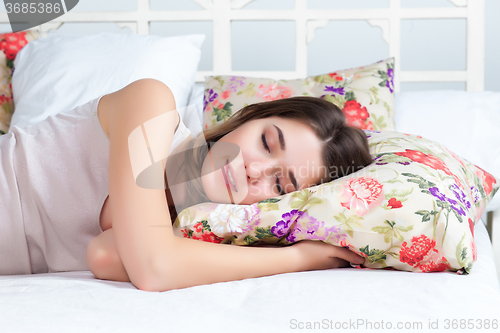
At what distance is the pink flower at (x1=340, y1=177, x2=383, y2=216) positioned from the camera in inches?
31.3

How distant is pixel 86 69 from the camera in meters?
1.50

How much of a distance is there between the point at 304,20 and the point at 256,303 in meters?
1.49

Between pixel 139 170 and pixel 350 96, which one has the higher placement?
pixel 350 96

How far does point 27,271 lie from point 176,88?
2.86ft

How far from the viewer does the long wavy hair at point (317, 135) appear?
98cm

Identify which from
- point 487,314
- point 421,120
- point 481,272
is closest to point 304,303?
point 487,314

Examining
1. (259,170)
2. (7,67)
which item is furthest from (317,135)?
(7,67)

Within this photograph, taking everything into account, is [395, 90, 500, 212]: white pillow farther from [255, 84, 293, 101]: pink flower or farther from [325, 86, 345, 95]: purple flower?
[255, 84, 293, 101]: pink flower

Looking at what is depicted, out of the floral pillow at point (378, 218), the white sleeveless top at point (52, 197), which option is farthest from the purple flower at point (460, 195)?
the white sleeveless top at point (52, 197)

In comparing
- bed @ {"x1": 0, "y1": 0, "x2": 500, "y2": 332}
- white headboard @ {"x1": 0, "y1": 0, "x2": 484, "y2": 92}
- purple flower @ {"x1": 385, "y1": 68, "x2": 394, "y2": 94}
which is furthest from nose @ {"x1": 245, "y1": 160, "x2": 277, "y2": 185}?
white headboard @ {"x1": 0, "y1": 0, "x2": 484, "y2": 92}

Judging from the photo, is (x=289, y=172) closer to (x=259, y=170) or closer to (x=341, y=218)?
(x=259, y=170)

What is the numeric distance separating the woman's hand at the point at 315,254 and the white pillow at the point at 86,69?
36.0 inches

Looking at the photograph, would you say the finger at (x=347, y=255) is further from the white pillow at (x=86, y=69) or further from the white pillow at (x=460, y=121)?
the white pillow at (x=86, y=69)

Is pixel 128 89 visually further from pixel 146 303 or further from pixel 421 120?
pixel 421 120
